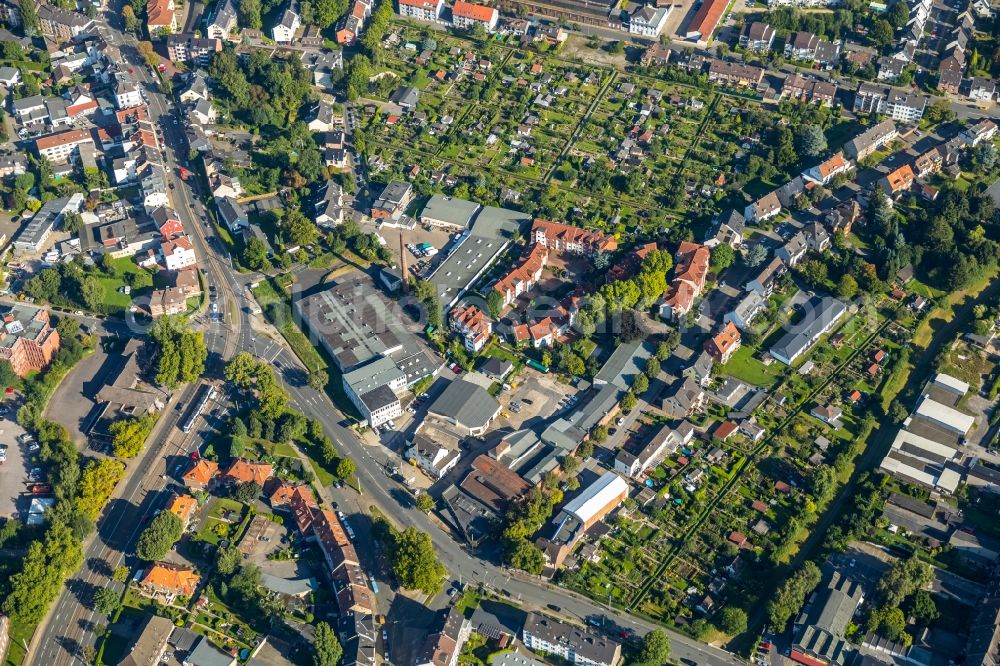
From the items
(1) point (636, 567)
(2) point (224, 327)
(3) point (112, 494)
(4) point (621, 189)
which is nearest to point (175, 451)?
(3) point (112, 494)

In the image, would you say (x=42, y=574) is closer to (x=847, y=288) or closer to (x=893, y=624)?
(x=893, y=624)

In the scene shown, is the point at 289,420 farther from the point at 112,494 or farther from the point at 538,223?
the point at 538,223

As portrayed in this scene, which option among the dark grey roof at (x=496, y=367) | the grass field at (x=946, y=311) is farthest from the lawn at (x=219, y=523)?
the grass field at (x=946, y=311)

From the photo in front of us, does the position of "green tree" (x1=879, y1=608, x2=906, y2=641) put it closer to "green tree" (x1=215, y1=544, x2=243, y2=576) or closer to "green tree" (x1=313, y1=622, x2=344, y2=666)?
"green tree" (x1=313, y1=622, x2=344, y2=666)

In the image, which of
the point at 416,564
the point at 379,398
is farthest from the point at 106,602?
the point at 379,398

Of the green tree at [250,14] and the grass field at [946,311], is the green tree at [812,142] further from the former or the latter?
the green tree at [250,14]
